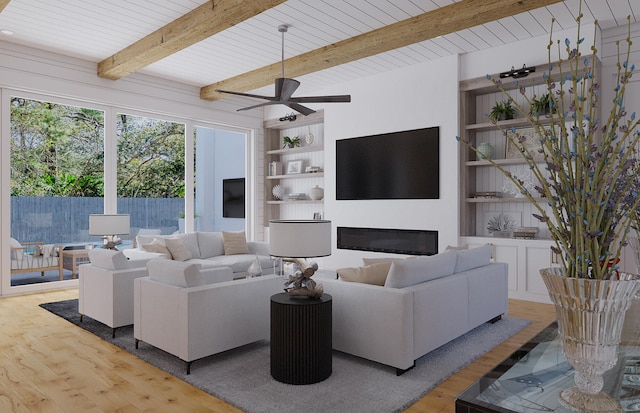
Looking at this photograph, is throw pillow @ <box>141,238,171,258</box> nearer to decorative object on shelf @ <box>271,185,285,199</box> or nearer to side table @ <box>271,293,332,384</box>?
side table @ <box>271,293,332,384</box>

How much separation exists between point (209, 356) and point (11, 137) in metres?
4.43

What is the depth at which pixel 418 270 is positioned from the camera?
130 inches

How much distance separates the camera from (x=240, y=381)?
2.93 meters

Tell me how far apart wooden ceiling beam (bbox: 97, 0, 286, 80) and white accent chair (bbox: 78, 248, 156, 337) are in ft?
7.83

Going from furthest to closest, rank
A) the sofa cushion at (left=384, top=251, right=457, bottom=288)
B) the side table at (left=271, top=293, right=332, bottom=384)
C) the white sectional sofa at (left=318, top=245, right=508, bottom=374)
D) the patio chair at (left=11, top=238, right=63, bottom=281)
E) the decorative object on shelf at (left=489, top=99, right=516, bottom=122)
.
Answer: the patio chair at (left=11, top=238, right=63, bottom=281)
the decorative object on shelf at (left=489, top=99, right=516, bottom=122)
the sofa cushion at (left=384, top=251, right=457, bottom=288)
the white sectional sofa at (left=318, top=245, right=508, bottom=374)
the side table at (left=271, top=293, right=332, bottom=384)

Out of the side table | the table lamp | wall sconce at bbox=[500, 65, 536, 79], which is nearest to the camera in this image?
the side table

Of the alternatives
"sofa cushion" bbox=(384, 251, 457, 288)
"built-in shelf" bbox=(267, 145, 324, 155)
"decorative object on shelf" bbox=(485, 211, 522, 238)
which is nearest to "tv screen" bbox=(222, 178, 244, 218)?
"built-in shelf" bbox=(267, 145, 324, 155)

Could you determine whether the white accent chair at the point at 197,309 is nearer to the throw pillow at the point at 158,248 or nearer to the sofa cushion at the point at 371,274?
the sofa cushion at the point at 371,274

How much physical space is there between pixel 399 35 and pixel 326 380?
369 centimetres

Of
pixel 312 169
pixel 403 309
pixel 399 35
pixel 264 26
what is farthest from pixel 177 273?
pixel 312 169

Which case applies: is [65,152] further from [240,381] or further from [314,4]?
[240,381]

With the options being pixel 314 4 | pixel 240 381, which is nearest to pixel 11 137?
pixel 314 4

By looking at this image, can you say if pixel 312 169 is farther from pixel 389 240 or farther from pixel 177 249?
pixel 177 249

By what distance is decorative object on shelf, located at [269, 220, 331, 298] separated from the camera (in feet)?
9.74
